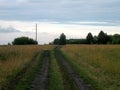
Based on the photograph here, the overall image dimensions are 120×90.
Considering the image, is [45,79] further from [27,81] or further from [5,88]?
[5,88]

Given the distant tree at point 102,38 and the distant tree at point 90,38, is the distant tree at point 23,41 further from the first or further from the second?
the distant tree at point 102,38

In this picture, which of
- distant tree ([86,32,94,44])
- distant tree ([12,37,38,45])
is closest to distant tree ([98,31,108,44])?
distant tree ([86,32,94,44])

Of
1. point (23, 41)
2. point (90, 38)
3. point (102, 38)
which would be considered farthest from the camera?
point (90, 38)

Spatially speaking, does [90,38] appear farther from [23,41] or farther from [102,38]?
[23,41]

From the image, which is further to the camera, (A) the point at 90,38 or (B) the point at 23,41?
(A) the point at 90,38

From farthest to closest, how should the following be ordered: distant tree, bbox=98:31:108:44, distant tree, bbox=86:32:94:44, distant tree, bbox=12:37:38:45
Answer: distant tree, bbox=86:32:94:44, distant tree, bbox=12:37:38:45, distant tree, bbox=98:31:108:44

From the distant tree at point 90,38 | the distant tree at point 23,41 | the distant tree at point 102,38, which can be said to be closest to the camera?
the distant tree at point 102,38

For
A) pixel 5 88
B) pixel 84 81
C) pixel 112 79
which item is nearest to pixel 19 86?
→ pixel 5 88

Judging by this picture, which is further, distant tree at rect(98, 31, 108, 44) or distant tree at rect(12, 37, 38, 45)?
distant tree at rect(12, 37, 38, 45)

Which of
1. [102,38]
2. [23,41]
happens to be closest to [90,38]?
[102,38]

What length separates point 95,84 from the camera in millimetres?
15586

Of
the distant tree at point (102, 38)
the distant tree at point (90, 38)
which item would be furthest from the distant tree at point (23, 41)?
the distant tree at point (102, 38)

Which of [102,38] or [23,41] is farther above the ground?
[102,38]

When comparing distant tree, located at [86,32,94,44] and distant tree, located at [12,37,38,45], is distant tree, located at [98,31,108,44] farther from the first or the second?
distant tree, located at [12,37,38,45]
